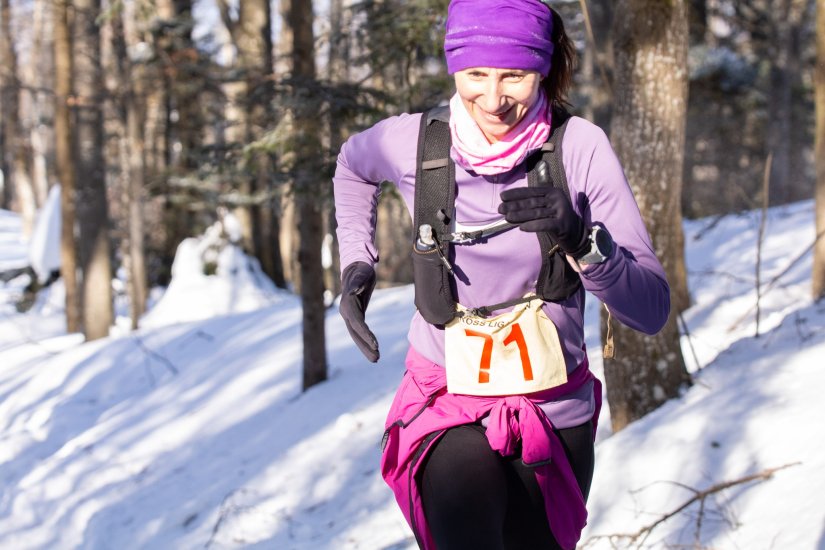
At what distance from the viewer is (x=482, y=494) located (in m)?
2.39

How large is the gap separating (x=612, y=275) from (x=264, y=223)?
55.2ft

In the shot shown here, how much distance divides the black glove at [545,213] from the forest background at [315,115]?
2086 millimetres

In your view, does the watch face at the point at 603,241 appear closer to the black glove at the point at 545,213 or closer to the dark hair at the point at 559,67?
the black glove at the point at 545,213

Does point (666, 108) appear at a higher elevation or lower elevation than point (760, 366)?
higher

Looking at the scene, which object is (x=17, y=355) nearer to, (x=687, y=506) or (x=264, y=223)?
(x=264, y=223)

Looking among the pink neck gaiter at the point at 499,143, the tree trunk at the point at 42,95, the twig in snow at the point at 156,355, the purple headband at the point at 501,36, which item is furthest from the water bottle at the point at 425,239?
the tree trunk at the point at 42,95

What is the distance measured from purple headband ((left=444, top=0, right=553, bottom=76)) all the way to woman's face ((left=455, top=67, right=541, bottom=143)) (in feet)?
0.08

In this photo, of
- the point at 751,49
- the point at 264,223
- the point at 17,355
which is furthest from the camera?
the point at 751,49

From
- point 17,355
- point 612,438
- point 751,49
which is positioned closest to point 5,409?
point 17,355

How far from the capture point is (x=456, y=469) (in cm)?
241

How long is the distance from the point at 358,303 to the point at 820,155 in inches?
244

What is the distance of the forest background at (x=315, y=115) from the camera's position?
5.57m

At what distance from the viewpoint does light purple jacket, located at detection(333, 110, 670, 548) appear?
7.62ft

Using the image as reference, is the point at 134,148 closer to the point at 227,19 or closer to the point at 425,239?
the point at 227,19
